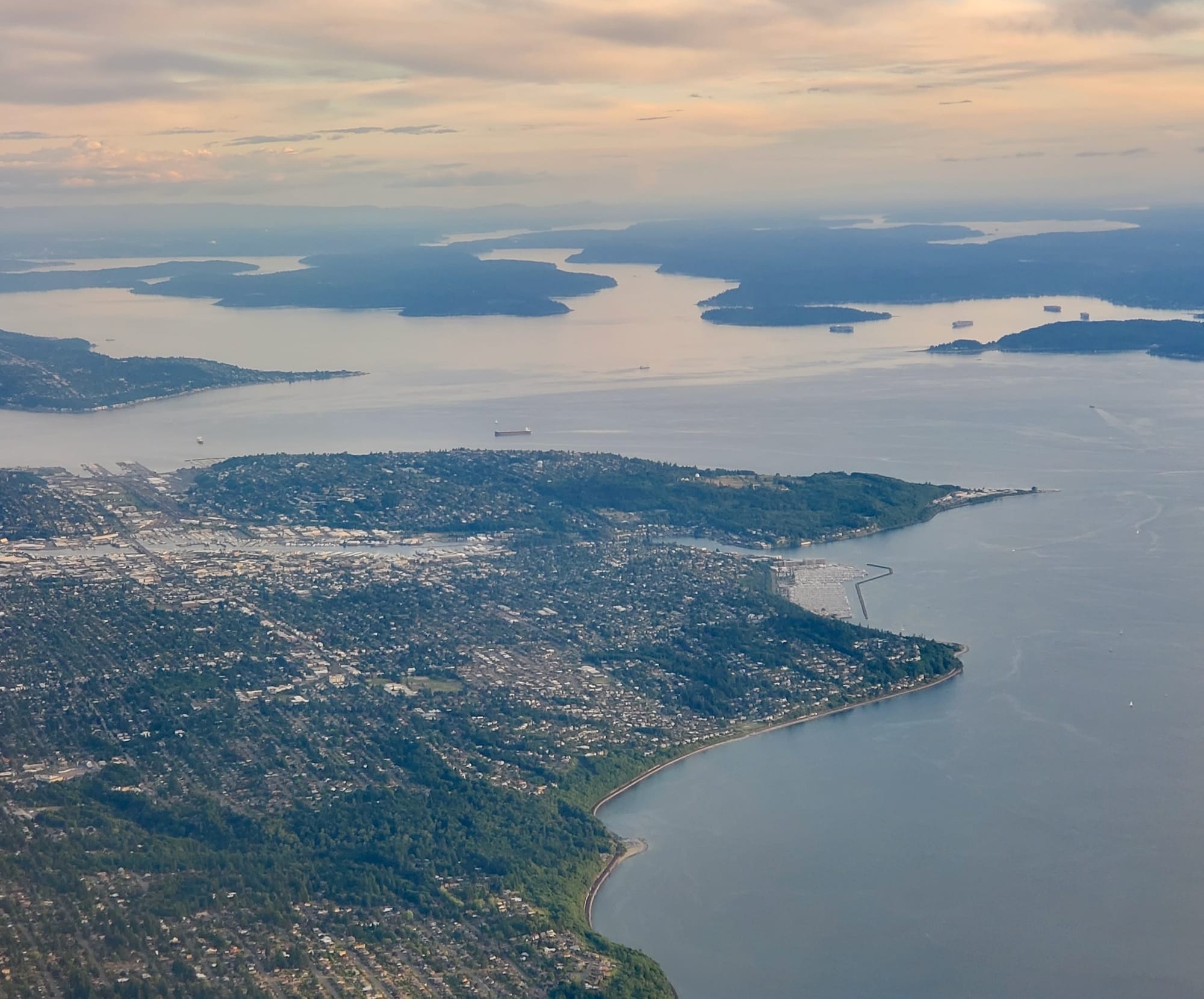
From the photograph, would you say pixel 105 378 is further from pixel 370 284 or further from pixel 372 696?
pixel 372 696

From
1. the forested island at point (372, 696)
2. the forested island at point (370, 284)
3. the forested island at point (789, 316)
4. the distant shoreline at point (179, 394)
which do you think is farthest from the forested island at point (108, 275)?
the forested island at point (372, 696)

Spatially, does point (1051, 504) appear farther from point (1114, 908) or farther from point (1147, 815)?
point (1114, 908)

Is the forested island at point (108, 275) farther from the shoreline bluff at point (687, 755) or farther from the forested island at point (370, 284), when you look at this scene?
the shoreline bluff at point (687, 755)

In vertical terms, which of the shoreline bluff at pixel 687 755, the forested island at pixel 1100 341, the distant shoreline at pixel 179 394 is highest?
the forested island at pixel 1100 341

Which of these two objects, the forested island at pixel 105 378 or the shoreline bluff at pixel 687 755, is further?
the forested island at pixel 105 378

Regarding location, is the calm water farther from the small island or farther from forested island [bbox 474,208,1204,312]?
forested island [bbox 474,208,1204,312]

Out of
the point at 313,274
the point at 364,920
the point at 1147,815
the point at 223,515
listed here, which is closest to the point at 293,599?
the point at 223,515
